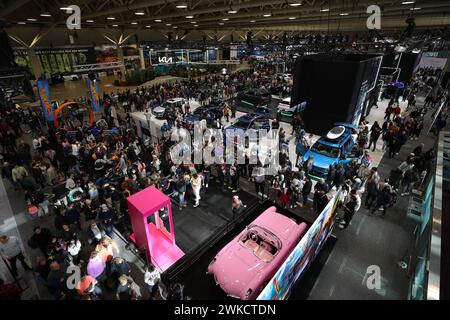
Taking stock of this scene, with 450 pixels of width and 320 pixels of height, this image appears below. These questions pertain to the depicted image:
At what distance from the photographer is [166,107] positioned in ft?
59.0

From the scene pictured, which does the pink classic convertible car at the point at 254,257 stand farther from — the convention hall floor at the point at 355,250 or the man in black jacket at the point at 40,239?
the man in black jacket at the point at 40,239

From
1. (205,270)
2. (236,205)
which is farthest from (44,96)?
(205,270)

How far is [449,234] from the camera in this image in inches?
232

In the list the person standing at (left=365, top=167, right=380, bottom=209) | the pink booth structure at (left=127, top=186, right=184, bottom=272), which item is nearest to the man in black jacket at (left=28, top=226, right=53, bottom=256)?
the pink booth structure at (left=127, top=186, right=184, bottom=272)

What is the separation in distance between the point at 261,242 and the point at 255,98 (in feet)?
50.9

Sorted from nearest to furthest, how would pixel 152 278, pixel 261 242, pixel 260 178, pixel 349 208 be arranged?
pixel 152 278 → pixel 261 242 → pixel 349 208 → pixel 260 178

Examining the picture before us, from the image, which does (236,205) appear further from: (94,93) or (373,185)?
(94,93)

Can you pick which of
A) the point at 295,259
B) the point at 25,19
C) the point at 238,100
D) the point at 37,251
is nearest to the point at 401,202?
the point at 295,259

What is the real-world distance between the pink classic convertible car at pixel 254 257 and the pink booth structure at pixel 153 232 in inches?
59.1

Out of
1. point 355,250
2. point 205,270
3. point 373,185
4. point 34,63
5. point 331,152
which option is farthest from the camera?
point 34,63

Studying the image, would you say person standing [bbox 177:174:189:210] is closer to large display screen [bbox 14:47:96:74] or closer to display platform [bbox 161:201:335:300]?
display platform [bbox 161:201:335:300]

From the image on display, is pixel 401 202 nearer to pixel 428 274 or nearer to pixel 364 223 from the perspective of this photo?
pixel 364 223

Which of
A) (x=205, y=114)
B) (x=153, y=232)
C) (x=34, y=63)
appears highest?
(x=34, y=63)

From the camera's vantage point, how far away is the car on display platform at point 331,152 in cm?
977
